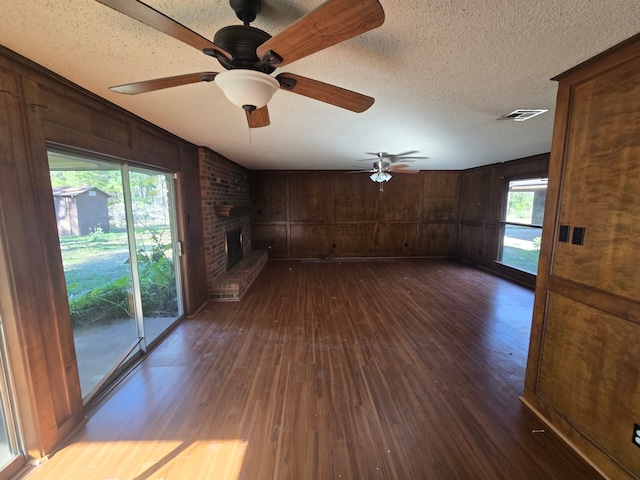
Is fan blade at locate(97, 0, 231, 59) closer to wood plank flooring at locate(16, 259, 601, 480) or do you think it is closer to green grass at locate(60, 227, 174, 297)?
green grass at locate(60, 227, 174, 297)

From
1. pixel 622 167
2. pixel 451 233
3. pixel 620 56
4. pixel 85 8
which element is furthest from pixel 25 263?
pixel 451 233

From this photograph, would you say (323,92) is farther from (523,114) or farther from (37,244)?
(523,114)

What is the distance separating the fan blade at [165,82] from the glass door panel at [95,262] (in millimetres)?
892

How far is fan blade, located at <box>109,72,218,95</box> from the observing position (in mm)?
1154

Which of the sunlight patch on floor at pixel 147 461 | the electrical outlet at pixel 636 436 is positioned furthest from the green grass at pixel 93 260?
the electrical outlet at pixel 636 436

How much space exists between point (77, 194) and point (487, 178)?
692cm

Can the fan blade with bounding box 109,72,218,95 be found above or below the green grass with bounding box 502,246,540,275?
above

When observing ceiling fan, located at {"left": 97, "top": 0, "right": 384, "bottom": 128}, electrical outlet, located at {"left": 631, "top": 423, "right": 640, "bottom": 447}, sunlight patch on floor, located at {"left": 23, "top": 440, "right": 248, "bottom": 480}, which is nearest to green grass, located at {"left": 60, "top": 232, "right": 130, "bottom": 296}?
sunlight patch on floor, located at {"left": 23, "top": 440, "right": 248, "bottom": 480}

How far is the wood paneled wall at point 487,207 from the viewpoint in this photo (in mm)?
4719

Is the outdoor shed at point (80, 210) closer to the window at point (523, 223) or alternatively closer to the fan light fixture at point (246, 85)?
the fan light fixture at point (246, 85)

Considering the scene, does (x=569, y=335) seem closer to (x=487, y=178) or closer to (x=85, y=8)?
(x=85, y=8)

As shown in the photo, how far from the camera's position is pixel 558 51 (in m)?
1.37

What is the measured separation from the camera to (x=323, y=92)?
1.33 meters

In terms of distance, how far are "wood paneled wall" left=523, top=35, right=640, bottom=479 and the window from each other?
3441mm
